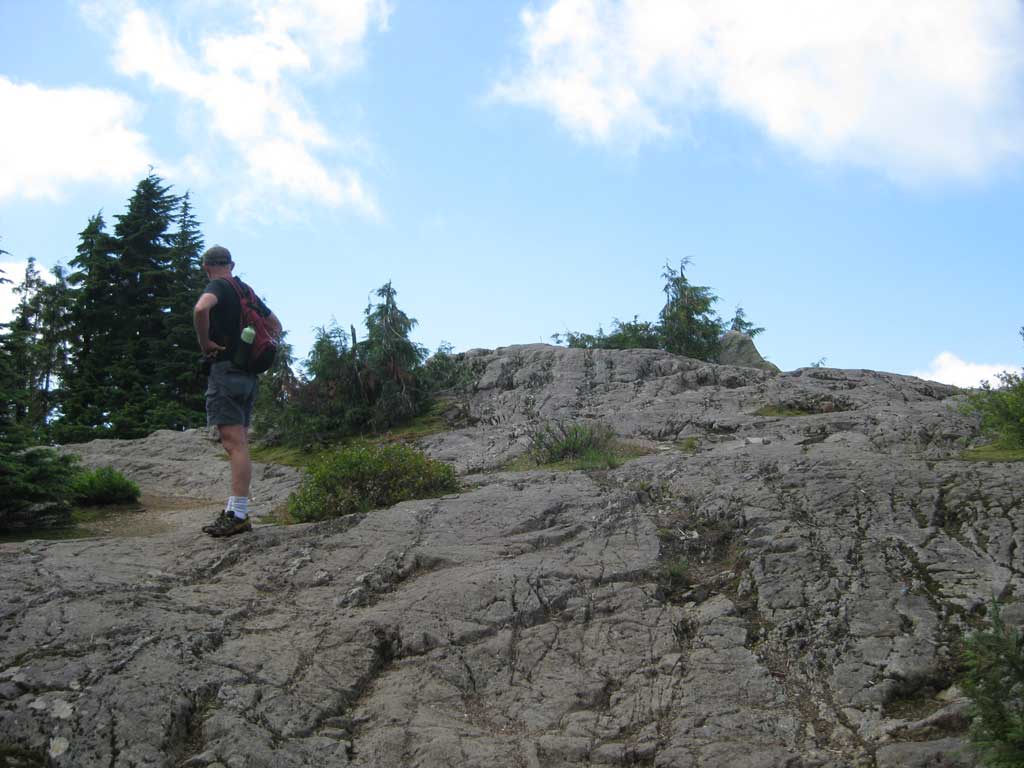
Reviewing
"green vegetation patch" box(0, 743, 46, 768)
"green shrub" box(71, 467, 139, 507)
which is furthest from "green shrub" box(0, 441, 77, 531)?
"green vegetation patch" box(0, 743, 46, 768)

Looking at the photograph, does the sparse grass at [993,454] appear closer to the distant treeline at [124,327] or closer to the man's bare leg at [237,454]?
the man's bare leg at [237,454]

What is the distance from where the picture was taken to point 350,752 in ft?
14.5

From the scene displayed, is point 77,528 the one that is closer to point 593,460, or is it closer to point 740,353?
point 593,460

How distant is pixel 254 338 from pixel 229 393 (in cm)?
54

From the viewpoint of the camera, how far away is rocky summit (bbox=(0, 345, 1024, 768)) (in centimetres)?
441

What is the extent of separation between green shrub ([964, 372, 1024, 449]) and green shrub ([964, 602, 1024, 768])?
4.89m

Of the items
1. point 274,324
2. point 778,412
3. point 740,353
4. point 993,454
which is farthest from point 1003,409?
point 740,353

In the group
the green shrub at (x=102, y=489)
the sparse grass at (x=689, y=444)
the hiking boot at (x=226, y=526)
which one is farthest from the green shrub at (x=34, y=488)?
the sparse grass at (x=689, y=444)

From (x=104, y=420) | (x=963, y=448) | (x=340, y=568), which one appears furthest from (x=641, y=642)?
(x=104, y=420)

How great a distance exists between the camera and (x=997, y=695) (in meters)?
3.87

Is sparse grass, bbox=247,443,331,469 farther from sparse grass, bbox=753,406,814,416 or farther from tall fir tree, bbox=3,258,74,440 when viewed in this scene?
tall fir tree, bbox=3,258,74,440

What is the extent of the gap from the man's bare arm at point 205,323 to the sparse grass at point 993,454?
7096 mm

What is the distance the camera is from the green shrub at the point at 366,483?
8273 mm

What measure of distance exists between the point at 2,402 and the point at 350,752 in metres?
6.46
